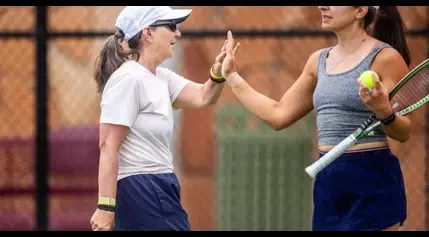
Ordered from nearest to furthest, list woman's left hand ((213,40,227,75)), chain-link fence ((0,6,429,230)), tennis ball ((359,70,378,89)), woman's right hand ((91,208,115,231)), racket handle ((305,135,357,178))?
tennis ball ((359,70,378,89)) < racket handle ((305,135,357,178)) < woman's right hand ((91,208,115,231)) < woman's left hand ((213,40,227,75)) < chain-link fence ((0,6,429,230))

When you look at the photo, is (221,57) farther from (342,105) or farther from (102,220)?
(102,220)

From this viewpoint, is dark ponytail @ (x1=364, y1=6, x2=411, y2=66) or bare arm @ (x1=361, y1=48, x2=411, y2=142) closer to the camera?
bare arm @ (x1=361, y1=48, x2=411, y2=142)

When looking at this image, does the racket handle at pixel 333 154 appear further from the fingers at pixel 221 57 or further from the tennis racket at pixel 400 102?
the fingers at pixel 221 57

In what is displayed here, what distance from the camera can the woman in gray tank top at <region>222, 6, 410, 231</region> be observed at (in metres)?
4.17

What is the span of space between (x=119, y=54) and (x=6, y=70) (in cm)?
264

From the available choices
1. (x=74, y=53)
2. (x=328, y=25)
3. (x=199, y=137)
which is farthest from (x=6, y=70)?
(x=328, y=25)

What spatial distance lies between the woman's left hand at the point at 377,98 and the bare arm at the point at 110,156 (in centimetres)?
91

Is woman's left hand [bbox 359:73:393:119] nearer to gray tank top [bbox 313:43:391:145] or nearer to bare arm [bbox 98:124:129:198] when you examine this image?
gray tank top [bbox 313:43:391:145]

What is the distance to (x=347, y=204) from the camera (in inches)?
167

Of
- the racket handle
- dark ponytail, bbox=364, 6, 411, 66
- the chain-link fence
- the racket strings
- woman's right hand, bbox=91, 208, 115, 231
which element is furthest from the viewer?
the chain-link fence

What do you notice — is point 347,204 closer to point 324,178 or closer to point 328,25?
point 324,178

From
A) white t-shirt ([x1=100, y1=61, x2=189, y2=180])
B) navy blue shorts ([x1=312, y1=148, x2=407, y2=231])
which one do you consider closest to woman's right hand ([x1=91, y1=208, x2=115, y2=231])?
white t-shirt ([x1=100, y1=61, x2=189, y2=180])

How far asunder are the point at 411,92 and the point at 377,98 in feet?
1.15

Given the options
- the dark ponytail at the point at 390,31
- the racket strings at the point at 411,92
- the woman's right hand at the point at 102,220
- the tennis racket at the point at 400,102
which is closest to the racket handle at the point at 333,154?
the tennis racket at the point at 400,102
